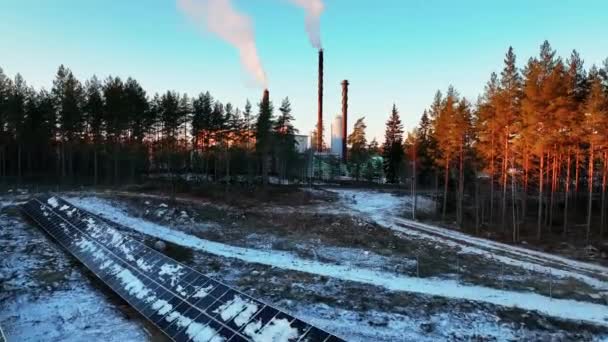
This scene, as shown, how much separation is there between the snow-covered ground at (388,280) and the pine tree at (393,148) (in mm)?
40813

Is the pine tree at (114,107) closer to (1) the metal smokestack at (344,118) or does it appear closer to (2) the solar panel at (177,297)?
(2) the solar panel at (177,297)

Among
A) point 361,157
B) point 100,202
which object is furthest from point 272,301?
point 361,157

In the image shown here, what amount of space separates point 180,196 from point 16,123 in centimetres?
1899

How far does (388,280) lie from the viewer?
589 inches

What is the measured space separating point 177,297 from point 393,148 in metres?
49.0

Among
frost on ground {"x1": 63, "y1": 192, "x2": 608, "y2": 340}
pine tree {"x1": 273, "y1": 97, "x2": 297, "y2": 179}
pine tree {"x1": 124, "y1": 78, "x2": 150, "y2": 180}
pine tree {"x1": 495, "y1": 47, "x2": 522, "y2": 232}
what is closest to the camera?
frost on ground {"x1": 63, "y1": 192, "x2": 608, "y2": 340}

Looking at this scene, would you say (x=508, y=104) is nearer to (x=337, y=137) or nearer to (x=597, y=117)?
(x=597, y=117)

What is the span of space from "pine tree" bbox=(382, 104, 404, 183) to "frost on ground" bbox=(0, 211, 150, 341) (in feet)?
155

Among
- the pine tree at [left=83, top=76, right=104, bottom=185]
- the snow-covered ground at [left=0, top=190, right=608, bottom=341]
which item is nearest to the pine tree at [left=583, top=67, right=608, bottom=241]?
the snow-covered ground at [left=0, top=190, right=608, bottom=341]

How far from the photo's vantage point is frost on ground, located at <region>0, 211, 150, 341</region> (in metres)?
9.71

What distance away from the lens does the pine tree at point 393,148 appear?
5703cm

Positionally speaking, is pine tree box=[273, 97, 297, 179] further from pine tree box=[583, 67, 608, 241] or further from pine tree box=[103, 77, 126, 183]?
pine tree box=[583, 67, 608, 241]

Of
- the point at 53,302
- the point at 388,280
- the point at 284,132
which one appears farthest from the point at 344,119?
the point at 53,302

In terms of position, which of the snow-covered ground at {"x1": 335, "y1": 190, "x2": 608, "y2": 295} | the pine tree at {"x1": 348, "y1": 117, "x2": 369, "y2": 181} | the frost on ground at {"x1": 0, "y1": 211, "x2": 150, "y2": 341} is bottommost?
the snow-covered ground at {"x1": 335, "y1": 190, "x2": 608, "y2": 295}
